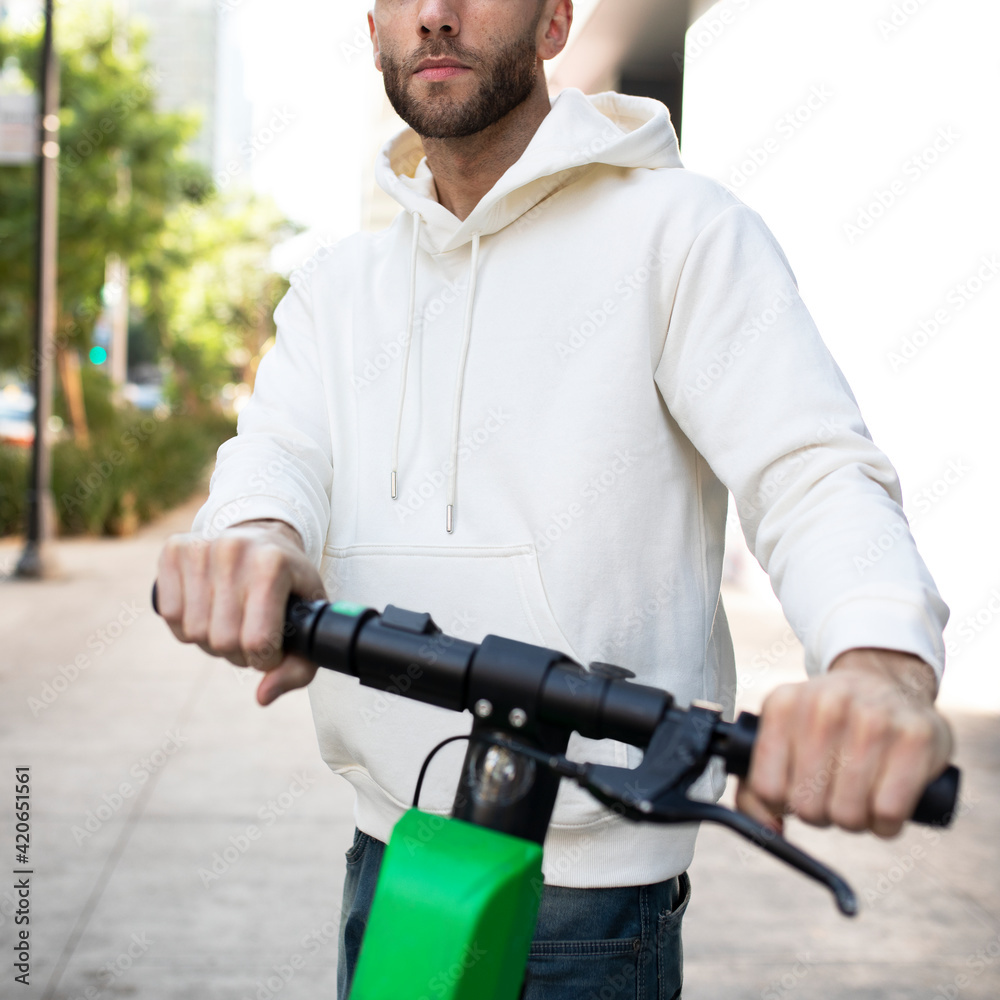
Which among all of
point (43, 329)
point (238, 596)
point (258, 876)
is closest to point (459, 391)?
point (238, 596)

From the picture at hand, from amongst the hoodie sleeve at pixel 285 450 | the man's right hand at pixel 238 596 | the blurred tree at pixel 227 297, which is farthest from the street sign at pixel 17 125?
the blurred tree at pixel 227 297

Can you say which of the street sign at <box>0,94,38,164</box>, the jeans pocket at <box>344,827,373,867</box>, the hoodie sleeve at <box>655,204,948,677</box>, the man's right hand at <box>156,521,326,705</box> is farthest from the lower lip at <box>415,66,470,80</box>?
the street sign at <box>0,94,38,164</box>

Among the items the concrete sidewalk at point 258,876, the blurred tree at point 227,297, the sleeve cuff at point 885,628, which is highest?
the sleeve cuff at point 885,628

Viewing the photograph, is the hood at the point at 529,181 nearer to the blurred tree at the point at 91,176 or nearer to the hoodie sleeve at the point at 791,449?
the hoodie sleeve at the point at 791,449

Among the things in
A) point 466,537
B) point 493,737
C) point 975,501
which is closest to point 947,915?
point 975,501

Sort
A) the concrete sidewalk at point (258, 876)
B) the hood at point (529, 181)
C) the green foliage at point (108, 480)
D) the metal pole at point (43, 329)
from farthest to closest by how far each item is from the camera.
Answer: the green foliage at point (108, 480)
the metal pole at point (43, 329)
the concrete sidewalk at point (258, 876)
the hood at point (529, 181)

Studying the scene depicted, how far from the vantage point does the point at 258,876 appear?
411cm

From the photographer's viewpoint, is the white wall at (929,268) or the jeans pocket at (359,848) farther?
the white wall at (929,268)

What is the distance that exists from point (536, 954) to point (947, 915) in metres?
3.07

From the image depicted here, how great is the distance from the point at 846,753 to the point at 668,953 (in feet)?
2.55

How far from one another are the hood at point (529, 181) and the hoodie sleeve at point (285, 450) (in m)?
0.13

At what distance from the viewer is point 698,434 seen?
140 cm

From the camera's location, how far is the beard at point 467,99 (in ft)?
4.98

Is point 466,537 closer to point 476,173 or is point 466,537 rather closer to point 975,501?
point 476,173
